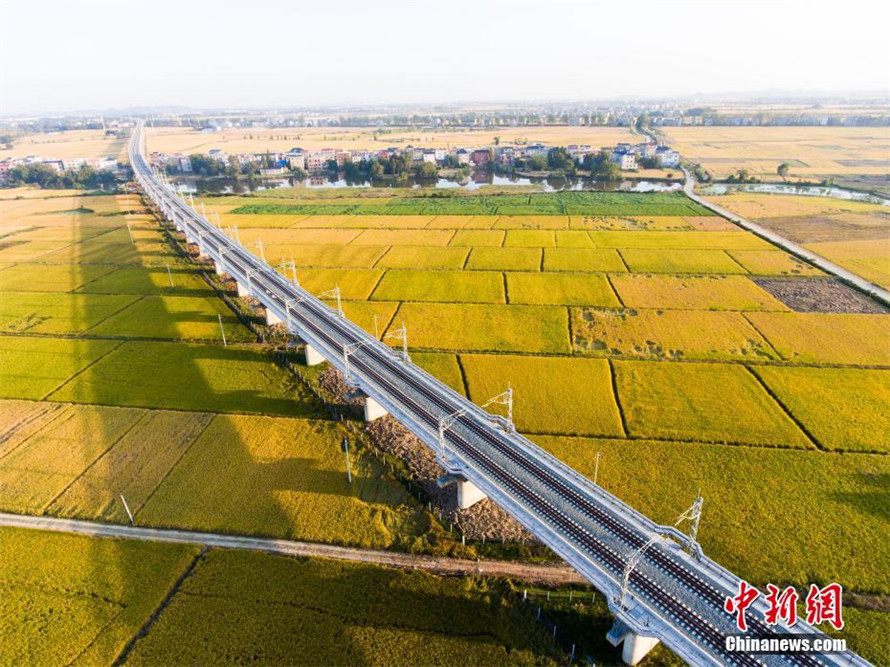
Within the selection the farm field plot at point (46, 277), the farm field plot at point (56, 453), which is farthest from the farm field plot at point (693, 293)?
the farm field plot at point (46, 277)

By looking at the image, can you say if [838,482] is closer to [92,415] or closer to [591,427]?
[591,427]

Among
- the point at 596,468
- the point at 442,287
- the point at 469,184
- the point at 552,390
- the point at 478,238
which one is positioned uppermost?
the point at 469,184

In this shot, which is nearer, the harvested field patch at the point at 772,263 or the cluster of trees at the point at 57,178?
the harvested field patch at the point at 772,263

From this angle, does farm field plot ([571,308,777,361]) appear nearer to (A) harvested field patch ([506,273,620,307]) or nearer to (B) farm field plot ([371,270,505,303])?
(A) harvested field patch ([506,273,620,307])

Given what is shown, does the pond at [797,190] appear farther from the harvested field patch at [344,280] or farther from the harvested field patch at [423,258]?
the harvested field patch at [344,280]

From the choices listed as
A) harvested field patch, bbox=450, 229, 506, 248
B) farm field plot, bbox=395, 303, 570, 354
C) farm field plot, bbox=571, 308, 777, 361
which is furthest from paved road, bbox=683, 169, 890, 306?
harvested field patch, bbox=450, 229, 506, 248

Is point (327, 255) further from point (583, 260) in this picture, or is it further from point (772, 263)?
point (772, 263)

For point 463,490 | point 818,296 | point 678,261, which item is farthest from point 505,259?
point 463,490
